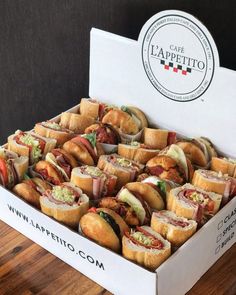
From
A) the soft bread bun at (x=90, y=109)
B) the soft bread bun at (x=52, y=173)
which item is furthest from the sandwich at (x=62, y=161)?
the soft bread bun at (x=90, y=109)

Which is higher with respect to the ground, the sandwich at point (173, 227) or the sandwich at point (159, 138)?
the sandwich at point (159, 138)

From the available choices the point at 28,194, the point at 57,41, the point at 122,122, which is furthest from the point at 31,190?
the point at 57,41

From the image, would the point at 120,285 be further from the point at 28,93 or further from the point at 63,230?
the point at 28,93

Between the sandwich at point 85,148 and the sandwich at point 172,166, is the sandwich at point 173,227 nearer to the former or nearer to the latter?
the sandwich at point 172,166

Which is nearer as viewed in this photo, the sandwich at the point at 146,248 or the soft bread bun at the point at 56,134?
the sandwich at the point at 146,248

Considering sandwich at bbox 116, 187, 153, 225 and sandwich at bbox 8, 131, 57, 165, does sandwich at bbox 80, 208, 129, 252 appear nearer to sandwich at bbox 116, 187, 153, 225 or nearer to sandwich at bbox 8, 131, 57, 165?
sandwich at bbox 116, 187, 153, 225

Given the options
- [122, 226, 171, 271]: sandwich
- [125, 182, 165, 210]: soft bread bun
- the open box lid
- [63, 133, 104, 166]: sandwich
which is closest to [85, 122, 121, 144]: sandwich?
[63, 133, 104, 166]: sandwich
